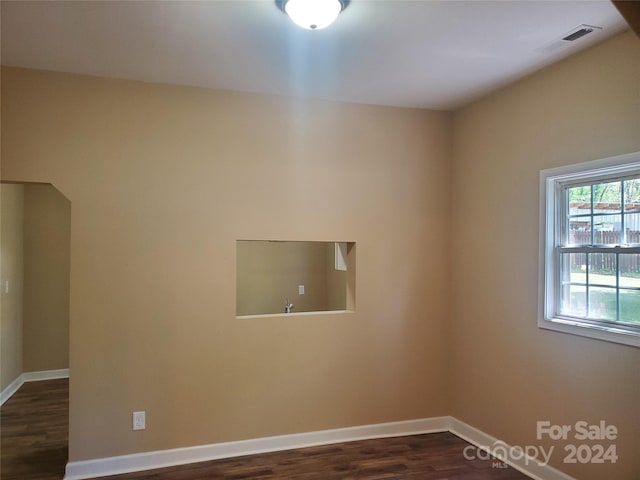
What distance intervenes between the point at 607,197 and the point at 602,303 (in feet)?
2.12

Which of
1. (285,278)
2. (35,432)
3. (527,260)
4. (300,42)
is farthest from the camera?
(285,278)

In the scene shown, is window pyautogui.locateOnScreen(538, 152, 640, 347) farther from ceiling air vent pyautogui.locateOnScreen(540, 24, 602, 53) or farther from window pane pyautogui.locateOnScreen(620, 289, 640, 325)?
ceiling air vent pyautogui.locateOnScreen(540, 24, 602, 53)

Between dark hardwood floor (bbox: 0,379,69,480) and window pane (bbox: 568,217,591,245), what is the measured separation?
381 cm

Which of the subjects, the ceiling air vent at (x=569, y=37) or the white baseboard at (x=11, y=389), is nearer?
the ceiling air vent at (x=569, y=37)

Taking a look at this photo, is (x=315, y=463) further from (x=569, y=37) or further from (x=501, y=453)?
(x=569, y=37)

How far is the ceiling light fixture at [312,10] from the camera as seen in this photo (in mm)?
2068

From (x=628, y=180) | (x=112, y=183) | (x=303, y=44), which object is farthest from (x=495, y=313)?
(x=112, y=183)

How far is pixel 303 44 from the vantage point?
2584 mm

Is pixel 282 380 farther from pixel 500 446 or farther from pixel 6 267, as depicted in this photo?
pixel 6 267

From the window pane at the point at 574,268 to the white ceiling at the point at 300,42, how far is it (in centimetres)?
128

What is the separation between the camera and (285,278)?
5.21m

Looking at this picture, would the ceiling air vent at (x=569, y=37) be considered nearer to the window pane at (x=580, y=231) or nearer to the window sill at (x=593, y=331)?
the window pane at (x=580, y=231)

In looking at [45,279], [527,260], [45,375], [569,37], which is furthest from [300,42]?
[45,375]

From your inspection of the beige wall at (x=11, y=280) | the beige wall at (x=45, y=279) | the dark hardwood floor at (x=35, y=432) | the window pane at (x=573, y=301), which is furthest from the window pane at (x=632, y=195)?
the beige wall at (x=45, y=279)
